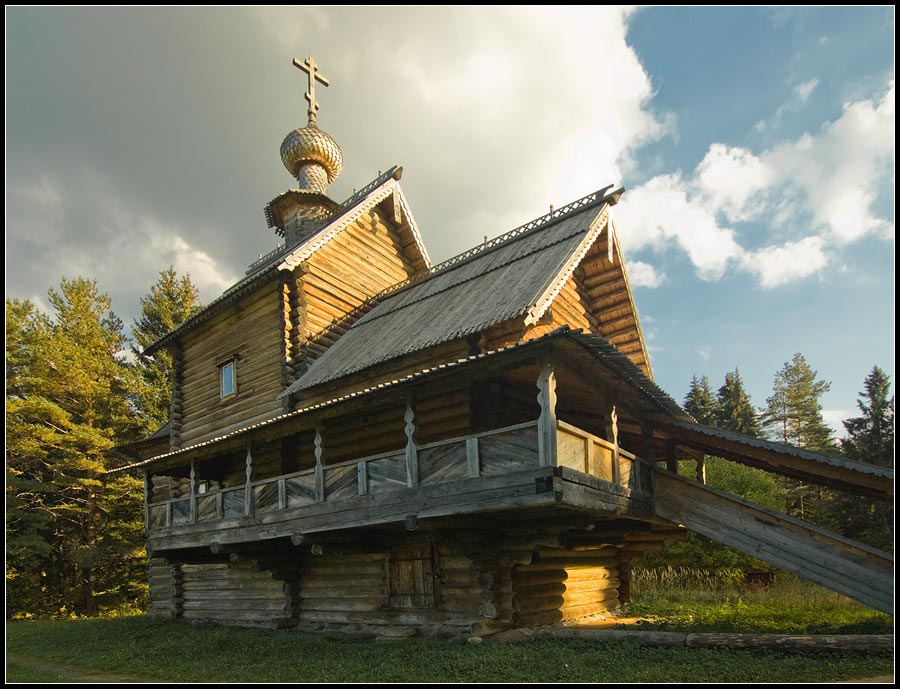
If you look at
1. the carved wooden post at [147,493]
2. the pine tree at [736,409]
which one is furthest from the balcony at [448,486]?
the pine tree at [736,409]

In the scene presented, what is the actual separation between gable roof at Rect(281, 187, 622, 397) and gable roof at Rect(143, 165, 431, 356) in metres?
2.74

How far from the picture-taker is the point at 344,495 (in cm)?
1106

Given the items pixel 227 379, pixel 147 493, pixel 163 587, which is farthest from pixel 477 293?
pixel 163 587

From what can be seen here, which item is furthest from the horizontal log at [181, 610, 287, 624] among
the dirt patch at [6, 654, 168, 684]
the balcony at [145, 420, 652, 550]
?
the dirt patch at [6, 654, 168, 684]

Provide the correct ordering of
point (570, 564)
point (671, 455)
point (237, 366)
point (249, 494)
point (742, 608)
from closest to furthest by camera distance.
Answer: point (249, 494)
point (671, 455)
point (570, 564)
point (742, 608)
point (237, 366)

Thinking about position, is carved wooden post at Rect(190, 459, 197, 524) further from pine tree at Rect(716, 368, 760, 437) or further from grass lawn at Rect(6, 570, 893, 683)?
pine tree at Rect(716, 368, 760, 437)

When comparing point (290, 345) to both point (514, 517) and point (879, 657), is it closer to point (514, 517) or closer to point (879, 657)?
point (514, 517)

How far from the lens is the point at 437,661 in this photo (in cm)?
943

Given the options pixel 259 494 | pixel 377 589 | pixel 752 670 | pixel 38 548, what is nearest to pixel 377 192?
pixel 259 494

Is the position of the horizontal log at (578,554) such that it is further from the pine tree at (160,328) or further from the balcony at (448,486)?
the pine tree at (160,328)

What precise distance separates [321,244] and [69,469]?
22870mm

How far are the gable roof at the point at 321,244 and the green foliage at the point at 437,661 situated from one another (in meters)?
9.53

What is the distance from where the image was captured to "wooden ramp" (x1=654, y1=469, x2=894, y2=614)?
30.6 ft

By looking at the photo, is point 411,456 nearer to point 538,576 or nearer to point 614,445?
point 614,445
